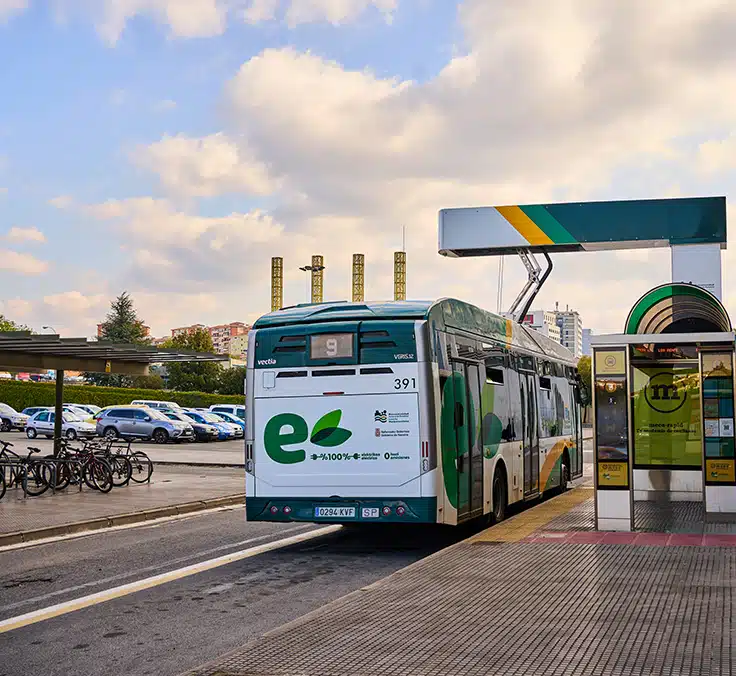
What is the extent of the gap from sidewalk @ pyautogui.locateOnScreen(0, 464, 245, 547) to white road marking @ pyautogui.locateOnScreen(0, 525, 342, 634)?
3644mm

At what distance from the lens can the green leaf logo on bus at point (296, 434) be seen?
12.6m

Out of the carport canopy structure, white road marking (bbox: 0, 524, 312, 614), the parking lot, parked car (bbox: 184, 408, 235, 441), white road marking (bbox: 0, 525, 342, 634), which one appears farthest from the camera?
parked car (bbox: 184, 408, 235, 441)

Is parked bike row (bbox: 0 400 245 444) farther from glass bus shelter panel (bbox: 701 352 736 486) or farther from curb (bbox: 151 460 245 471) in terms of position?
glass bus shelter panel (bbox: 701 352 736 486)

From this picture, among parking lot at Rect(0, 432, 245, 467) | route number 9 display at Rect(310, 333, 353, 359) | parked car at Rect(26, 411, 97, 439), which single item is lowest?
parking lot at Rect(0, 432, 245, 467)

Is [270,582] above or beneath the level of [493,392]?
beneath

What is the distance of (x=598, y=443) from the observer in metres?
13.1

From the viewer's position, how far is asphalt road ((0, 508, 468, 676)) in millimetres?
7605

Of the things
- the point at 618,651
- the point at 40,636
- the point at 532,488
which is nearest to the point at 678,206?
the point at 532,488

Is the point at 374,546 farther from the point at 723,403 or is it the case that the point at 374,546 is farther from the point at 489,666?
the point at 489,666

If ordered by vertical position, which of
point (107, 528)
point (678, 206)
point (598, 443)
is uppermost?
point (678, 206)

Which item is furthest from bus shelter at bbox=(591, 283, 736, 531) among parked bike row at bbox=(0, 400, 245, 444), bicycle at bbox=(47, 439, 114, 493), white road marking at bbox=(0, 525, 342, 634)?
parked bike row at bbox=(0, 400, 245, 444)

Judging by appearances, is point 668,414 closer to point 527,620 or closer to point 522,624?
point 527,620

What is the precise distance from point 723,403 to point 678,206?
10.6ft

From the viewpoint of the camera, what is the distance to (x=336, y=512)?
12.4 metres
